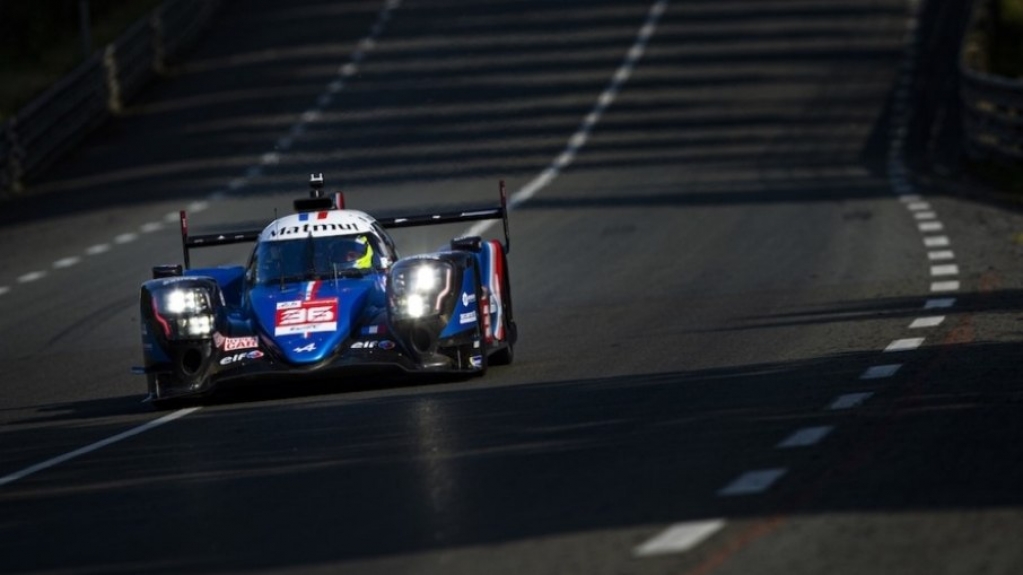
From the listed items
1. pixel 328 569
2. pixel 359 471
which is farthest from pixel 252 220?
pixel 328 569

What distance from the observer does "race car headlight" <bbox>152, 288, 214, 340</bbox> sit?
583 inches

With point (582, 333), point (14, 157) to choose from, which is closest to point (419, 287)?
point (582, 333)

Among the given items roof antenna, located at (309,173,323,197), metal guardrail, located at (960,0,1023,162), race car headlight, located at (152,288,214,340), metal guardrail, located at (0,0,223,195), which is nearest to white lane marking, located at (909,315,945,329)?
roof antenna, located at (309,173,323,197)

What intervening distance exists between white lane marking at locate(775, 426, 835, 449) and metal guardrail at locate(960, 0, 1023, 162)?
64.2 ft

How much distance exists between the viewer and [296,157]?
36.5m

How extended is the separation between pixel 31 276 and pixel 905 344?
1385cm

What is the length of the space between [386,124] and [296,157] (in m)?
3.88

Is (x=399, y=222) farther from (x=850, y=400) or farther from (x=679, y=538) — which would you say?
(x=679, y=538)

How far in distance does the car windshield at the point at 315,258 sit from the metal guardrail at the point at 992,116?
1560cm

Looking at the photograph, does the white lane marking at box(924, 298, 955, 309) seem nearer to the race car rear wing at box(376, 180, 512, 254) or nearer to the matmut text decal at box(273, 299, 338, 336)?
the race car rear wing at box(376, 180, 512, 254)

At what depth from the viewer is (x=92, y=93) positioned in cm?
4022

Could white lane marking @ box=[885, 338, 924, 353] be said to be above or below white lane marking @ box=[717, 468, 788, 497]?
below

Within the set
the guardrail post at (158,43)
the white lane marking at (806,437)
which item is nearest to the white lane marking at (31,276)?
the white lane marking at (806,437)

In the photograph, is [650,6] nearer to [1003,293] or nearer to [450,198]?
[450,198]
